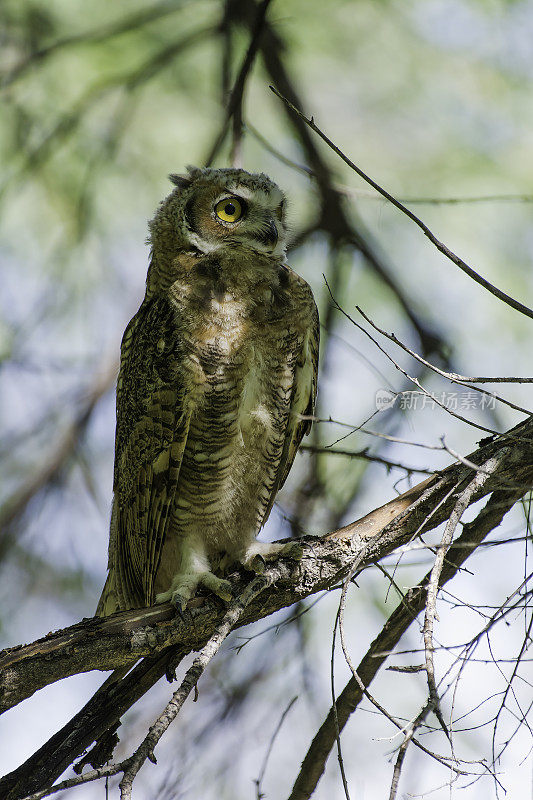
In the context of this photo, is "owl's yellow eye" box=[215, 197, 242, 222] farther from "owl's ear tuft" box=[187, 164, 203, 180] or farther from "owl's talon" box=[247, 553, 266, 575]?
"owl's talon" box=[247, 553, 266, 575]

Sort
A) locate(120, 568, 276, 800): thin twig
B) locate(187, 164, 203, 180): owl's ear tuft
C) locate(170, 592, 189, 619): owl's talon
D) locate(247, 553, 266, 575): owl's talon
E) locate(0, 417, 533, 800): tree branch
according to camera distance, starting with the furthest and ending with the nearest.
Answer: locate(187, 164, 203, 180): owl's ear tuft, locate(247, 553, 266, 575): owl's talon, locate(170, 592, 189, 619): owl's talon, locate(0, 417, 533, 800): tree branch, locate(120, 568, 276, 800): thin twig

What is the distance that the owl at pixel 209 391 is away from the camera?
8.42ft

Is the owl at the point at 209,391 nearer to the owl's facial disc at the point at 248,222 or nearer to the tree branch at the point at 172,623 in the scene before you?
the owl's facial disc at the point at 248,222

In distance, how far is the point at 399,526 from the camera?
214 cm

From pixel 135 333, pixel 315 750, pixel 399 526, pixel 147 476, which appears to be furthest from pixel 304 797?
pixel 135 333

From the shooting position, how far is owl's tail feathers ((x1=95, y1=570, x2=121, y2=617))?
9.67 feet

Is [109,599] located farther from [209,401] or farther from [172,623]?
[209,401]

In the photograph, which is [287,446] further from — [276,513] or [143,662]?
[143,662]

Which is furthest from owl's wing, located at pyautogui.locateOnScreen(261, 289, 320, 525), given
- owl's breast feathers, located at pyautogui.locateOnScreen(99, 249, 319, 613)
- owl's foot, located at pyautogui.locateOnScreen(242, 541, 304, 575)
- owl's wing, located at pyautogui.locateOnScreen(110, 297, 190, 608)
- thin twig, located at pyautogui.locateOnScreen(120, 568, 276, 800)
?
thin twig, located at pyautogui.locateOnScreen(120, 568, 276, 800)

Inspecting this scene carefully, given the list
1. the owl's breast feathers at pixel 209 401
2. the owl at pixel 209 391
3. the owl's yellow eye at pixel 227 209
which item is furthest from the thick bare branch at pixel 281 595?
the owl's yellow eye at pixel 227 209

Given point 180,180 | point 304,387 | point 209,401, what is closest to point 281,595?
point 209,401

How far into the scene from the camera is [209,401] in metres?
2.55

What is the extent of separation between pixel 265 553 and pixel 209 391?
1.95 feet

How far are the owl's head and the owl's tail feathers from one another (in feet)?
4.29
